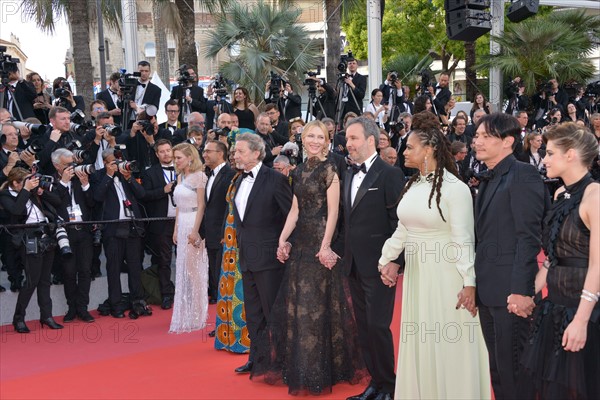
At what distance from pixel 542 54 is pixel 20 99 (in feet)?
36.7

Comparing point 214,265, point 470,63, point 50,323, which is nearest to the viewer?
point 50,323

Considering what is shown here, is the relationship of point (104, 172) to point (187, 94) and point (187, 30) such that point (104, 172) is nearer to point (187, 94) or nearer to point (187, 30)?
point (187, 94)

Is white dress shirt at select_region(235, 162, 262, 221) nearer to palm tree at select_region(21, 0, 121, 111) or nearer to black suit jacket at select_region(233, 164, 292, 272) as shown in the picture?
black suit jacket at select_region(233, 164, 292, 272)

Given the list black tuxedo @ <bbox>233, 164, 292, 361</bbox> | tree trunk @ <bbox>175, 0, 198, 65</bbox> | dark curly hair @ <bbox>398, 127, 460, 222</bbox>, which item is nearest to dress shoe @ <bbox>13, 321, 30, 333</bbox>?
black tuxedo @ <bbox>233, 164, 292, 361</bbox>

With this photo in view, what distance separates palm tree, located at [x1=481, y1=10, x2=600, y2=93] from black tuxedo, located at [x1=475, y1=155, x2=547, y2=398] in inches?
501

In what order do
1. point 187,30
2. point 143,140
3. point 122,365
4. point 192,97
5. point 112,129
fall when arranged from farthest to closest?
point 187,30
point 192,97
point 143,140
point 112,129
point 122,365

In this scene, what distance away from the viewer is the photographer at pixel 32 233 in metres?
6.49

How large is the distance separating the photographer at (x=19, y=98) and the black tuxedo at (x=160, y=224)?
7.27 feet

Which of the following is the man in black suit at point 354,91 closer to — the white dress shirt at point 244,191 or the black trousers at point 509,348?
the white dress shirt at point 244,191

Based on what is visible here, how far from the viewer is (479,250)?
364 cm

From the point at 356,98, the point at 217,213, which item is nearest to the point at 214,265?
the point at 217,213

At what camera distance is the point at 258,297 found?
208 inches

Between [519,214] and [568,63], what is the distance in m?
13.4

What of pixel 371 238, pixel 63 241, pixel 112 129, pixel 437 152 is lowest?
pixel 63 241
